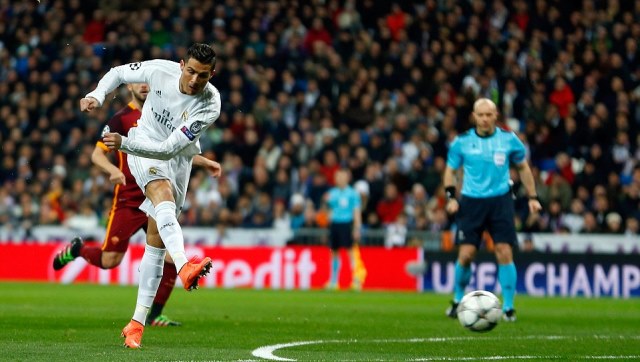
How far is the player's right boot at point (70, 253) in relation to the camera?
40.3 ft

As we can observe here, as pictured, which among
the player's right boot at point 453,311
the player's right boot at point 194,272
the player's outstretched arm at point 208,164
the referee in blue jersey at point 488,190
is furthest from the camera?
the player's right boot at point 453,311

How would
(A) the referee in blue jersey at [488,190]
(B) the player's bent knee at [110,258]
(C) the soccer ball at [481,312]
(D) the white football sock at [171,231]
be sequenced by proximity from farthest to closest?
(A) the referee in blue jersey at [488,190] → (B) the player's bent knee at [110,258] → (C) the soccer ball at [481,312] → (D) the white football sock at [171,231]

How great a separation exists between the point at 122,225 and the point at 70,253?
4.33 ft

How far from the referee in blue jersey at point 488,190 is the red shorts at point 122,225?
3.28 m

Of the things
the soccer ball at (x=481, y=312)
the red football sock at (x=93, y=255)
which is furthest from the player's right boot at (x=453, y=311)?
the red football sock at (x=93, y=255)

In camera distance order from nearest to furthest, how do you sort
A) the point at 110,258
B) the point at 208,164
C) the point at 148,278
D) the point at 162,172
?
1. the point at 162,172
2. the point at 148,278
3. the point at 208,164
4. the point at 110,258

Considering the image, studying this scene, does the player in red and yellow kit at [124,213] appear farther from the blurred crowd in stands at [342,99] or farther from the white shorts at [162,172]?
the blurred crowd in stands at [342,99]

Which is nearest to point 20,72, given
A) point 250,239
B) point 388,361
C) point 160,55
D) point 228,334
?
point 160,55

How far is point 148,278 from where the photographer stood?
8.95 m

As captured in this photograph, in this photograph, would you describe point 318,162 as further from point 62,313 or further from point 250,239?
point 62,313

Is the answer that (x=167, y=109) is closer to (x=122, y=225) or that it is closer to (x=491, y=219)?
(x=122, y=225)

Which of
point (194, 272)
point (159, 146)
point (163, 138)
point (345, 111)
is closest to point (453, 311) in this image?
point (163, 138)

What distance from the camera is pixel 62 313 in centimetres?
1248

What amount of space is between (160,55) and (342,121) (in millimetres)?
4101
